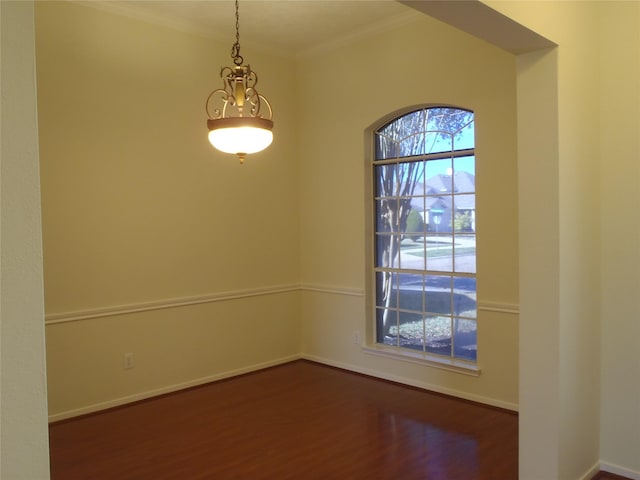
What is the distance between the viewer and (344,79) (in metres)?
4.93

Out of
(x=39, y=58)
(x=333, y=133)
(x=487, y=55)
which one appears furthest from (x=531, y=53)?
(x=39, y=58)

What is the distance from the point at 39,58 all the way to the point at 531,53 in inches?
129

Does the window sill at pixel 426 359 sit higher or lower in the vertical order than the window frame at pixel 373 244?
lower

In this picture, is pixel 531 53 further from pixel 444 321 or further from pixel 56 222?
pixel 56 222

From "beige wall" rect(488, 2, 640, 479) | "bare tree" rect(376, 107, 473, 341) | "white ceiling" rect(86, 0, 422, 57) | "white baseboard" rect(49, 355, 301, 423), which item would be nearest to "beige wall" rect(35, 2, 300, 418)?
"white baseboard" rect(49, 355, 301, 423)

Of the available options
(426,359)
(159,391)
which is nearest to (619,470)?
(426,359)

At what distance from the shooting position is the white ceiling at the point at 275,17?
4.05 metres

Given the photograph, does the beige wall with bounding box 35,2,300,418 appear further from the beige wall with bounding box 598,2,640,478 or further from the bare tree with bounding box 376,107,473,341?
the beige wall with bounding box 598,2,640,478

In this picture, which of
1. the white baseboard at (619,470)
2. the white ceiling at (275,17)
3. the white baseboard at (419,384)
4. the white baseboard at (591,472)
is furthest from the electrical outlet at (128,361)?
the white baseboard at (619,470)

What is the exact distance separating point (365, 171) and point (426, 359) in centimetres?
179

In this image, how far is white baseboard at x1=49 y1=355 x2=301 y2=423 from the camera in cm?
387

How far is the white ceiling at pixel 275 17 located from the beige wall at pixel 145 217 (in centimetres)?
12

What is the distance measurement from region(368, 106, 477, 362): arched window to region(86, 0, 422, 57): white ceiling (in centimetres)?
90

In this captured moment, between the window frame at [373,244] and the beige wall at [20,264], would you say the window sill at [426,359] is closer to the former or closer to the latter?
the window frame at [373,244]
